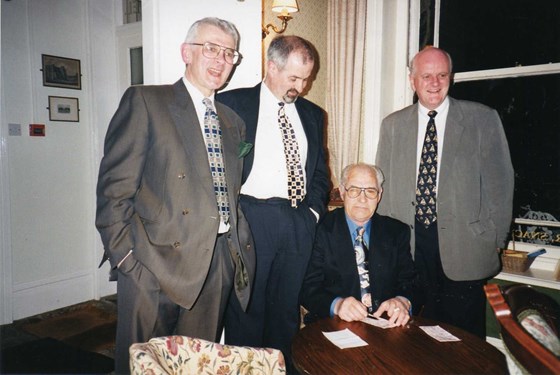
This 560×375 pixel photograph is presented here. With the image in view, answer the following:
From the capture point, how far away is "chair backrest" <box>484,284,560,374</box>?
918 mm

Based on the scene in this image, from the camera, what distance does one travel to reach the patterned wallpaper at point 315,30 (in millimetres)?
3475

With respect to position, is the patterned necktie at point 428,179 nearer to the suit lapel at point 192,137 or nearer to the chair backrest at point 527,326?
the chair backrest at point 527,326

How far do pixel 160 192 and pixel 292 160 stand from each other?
77 cm

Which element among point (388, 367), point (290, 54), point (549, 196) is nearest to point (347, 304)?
point (388, 367)

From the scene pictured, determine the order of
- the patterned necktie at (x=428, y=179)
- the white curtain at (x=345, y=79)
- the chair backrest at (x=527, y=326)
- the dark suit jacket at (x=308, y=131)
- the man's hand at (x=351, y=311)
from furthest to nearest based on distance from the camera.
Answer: the white curtain at (x=345, y=79) < the patterned necktie at (x=428, y=179) < the dark suit jacket at (x=308, y=131) < the man's hand at (x=351, y=311) < the chair backrest at (x=527, y=326)

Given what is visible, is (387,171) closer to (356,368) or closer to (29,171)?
(356,368)

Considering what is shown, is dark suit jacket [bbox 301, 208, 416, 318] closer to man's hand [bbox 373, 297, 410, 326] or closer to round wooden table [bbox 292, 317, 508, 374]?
man's hand [bbox 373, 297, 410, 326]

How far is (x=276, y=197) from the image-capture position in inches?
83.7

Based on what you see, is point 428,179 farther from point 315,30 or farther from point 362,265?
point 315,30

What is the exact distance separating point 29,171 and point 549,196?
410cm

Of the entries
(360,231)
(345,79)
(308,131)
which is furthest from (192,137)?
(345,79)

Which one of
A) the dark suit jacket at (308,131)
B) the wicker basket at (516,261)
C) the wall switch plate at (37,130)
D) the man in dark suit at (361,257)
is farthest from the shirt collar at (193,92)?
the wall switch plate at (37,130)

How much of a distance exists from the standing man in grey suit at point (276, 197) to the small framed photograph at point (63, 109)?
2287mm

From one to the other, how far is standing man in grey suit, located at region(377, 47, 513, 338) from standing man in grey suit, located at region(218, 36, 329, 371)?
0.60 m
